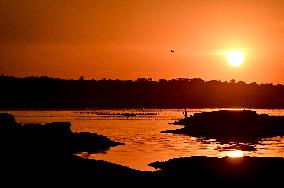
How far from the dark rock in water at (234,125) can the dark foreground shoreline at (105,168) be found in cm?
5495

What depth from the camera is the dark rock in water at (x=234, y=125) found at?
344 feet

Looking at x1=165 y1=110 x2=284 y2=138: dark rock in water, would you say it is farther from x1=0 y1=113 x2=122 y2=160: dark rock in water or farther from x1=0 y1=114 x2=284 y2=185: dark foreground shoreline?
x1=0 y1=114 x2=284 y2=185: dark foreground shoreline

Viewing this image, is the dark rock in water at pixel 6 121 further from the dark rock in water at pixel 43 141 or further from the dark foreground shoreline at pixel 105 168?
the dark foreground shoreline at pixel 105 168

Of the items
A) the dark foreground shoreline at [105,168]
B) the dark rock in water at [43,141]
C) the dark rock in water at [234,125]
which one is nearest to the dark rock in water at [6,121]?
the dark rock in water at [43,141]

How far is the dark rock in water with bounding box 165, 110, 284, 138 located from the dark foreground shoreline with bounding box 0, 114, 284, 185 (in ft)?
180

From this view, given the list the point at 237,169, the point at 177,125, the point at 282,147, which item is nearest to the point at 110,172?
the point at 237,169

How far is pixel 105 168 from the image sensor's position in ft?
130

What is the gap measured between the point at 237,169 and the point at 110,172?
36.4 feet

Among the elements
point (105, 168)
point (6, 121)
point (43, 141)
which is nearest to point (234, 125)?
point (6, 121)

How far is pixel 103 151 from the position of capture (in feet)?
230

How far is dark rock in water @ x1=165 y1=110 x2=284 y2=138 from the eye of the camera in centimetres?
10475

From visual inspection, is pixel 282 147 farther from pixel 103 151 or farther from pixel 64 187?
pixel 64 187

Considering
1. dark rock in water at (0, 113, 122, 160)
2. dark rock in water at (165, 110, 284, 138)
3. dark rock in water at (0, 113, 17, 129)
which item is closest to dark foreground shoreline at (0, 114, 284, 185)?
dark rock in water at (0, 113, 122, 160)

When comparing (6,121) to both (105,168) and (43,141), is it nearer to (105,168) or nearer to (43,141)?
(43,141)
